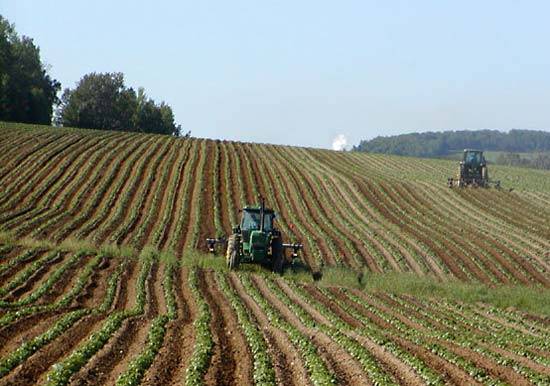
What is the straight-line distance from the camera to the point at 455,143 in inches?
7205

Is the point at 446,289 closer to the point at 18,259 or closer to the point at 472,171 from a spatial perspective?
the point at 18,259

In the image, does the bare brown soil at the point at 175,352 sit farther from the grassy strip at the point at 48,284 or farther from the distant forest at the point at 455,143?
the distant forest at the point at 455,143

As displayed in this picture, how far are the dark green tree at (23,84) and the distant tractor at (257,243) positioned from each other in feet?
180

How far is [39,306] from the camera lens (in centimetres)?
1692

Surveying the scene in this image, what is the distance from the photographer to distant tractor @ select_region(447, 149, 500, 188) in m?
50.0

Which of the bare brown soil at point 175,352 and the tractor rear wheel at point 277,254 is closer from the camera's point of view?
the bare brown soil at point 175,352

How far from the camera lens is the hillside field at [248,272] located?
12266 mm

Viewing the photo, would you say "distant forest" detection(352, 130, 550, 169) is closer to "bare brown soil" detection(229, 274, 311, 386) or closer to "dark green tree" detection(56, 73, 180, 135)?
"dark green tree" detection(56, 73, 180, 135)

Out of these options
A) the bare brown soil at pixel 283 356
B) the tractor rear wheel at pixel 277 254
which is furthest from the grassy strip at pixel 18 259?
the bare brown soil at pixel 283 356

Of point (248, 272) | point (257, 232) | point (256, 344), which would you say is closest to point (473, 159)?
point (257, 232)

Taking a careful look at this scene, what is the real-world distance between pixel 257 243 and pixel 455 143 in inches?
6449

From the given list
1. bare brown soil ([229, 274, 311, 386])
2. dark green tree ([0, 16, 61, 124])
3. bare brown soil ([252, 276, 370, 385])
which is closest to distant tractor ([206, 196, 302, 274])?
bare brown soil ([229, 274, 311, 386])

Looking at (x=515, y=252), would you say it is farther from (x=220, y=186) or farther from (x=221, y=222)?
(x=220, y=186)

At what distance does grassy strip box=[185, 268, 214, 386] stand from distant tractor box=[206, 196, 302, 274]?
623 centimetres
